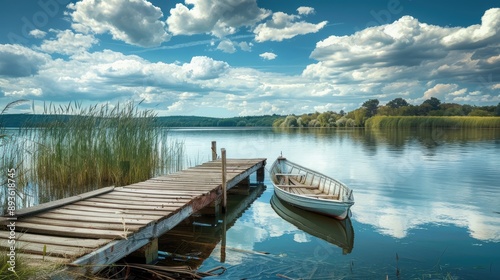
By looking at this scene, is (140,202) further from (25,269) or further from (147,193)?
(25,269)

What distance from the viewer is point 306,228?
8.01 m

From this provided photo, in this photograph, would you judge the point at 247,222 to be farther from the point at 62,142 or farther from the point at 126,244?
the point at 62,142

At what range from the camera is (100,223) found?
504cm

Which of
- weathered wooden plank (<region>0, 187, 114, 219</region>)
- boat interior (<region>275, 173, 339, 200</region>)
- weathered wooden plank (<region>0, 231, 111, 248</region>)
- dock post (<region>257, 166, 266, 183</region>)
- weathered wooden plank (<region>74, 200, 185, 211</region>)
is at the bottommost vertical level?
dock post (<region>257, 166, 266, 183</region>)

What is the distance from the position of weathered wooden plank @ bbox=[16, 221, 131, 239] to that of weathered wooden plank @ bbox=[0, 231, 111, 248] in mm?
87

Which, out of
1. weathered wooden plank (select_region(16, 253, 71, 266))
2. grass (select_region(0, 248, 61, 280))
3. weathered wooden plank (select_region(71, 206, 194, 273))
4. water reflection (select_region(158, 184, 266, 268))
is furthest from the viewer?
water reflection (select_region(158, 184, 266, 268))

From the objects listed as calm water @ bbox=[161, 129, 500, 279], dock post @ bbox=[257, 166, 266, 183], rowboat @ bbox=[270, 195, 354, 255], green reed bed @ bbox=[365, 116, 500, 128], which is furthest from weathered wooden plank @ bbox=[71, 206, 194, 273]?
green reed bed @ bbox=[365, 116, 500, 128]

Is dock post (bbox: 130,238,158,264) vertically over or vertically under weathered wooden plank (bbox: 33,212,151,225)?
under

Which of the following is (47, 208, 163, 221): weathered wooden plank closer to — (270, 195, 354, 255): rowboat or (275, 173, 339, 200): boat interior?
(270, 195, 354, 255): rowboat

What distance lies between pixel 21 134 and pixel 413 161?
727 inches

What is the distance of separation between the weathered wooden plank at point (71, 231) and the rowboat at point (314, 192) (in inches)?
191

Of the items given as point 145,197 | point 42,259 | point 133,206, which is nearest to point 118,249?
point 42,259

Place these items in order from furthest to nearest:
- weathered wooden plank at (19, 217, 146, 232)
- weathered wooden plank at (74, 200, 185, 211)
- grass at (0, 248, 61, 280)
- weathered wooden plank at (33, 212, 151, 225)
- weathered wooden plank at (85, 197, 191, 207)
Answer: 1. weathered wooden plank at (85, 197, 191, 207)
2. weathered wooden plank at (74, 200, 185, 211)
3. weathered wooden plank at (33, 212, 151, 225)
4. weathered wooden plank at (19, 217, 146, 232)
5. grass at (0, 248, 61, 280)

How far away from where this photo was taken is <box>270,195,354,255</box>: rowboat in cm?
712
